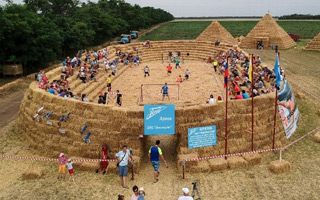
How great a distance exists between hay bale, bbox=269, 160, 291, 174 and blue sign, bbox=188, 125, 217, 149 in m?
2.36

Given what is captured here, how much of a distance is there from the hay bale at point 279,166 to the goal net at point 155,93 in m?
9.60

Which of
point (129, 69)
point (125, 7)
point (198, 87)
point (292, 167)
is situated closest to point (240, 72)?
point (198, 87)

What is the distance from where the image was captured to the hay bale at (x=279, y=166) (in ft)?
50.5

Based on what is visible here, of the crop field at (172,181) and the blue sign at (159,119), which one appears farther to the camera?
the blue sign at (159,119)

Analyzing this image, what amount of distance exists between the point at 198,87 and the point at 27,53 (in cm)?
1643

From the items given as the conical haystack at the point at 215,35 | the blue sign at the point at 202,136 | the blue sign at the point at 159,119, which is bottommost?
the blue sign at the point at 202,136

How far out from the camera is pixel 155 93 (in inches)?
1024

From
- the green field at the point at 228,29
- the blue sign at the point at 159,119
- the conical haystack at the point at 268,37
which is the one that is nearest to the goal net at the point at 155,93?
the blue sign at the point at 159,119

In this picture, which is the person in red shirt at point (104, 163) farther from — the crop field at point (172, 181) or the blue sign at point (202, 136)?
the blue sign at point (202, 136)

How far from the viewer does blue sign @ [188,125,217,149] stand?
52.5ft

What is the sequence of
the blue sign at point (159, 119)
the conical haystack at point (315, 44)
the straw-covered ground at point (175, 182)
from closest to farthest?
the straw-covered ground at point (175, 182)
the blue sign at point (159, 119)
the conical haystack at point (315, 44)

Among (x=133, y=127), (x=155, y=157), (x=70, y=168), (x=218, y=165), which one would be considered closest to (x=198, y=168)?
(x=218, y=165)

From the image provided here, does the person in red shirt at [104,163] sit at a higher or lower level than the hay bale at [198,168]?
higher

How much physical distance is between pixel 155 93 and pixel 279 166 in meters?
12.0
